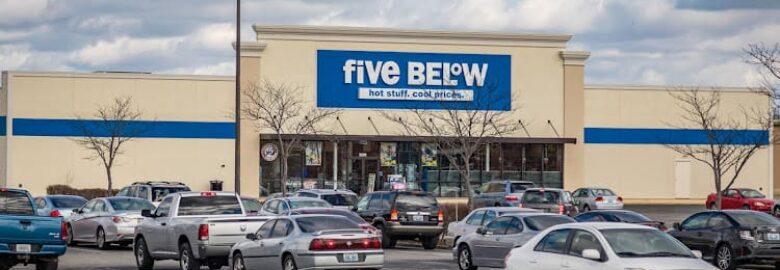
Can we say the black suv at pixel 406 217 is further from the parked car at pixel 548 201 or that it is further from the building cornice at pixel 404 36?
the building cornice at pixel 404 36

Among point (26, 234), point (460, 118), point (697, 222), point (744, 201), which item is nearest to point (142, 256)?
point (26, 234)

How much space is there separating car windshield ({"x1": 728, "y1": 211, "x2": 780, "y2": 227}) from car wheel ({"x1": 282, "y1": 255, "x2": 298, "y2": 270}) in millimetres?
10292

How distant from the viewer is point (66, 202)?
39.1 metres

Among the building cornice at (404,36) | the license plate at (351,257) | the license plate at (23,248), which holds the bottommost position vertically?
the license plate at (351,257)

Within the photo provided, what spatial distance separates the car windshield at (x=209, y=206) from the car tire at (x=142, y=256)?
1.37 meters

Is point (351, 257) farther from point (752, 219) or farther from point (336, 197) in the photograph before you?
point (336, 197)

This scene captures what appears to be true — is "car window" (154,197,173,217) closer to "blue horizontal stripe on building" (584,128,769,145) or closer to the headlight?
the headlight

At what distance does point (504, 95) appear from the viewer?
6194cm

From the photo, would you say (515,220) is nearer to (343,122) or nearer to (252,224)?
(252,224)

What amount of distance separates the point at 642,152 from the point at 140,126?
966 inches

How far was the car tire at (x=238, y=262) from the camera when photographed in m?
23.5

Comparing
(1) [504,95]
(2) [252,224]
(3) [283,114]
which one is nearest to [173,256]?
(2) [252,224]

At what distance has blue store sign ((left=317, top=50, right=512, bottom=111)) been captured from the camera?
60.2m

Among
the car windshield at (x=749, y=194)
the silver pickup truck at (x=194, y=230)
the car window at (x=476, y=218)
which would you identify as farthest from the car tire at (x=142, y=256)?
the car windshield at (x=749, y=194)
